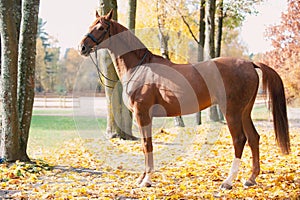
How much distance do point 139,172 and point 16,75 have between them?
2.60 meters

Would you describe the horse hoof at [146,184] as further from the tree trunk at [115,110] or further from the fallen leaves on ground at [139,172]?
the tree trunk at [115,110]

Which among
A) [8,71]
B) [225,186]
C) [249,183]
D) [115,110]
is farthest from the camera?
[115,110]

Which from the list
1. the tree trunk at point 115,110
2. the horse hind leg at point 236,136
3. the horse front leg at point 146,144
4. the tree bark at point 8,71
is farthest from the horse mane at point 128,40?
the tree trunk at point 115,110

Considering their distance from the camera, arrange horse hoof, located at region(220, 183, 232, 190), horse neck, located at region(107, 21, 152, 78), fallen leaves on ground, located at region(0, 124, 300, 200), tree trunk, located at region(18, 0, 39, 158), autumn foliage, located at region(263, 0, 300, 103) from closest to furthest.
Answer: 1. fallen leaves on ground, located at region(0, 124, 300, 200)
2. horse hoof, located at region(220, 183, 232, 190)
3. horse neck, located at region(107, 21, 152, 78)
4. tree trunk, located at region(18, 0, 39, 158)
5. autumn foliage, located at region(263, 0, 300, 103)

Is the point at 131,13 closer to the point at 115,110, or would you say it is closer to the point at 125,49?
the point at 115,110

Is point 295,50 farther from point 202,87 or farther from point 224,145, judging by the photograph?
point 202,87

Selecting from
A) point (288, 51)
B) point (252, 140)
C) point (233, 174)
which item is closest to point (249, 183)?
point (233, 174)

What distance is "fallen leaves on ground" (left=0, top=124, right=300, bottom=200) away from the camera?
4625 millimetres

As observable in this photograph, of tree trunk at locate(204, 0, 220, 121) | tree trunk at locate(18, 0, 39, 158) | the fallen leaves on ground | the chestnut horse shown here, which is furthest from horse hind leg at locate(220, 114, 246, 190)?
tree trunk at locate(204, 0, 220, 121)

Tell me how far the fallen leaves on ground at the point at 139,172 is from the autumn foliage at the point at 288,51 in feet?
35.9

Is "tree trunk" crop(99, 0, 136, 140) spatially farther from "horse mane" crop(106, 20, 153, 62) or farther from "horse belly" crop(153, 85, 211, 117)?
"horse belly" crop(153, 85, 211, 117)

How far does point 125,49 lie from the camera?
5426 mm

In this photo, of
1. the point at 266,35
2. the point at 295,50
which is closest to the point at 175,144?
the point at 295,50

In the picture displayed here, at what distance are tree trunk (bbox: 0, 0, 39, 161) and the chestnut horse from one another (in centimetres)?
149
